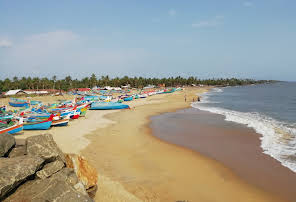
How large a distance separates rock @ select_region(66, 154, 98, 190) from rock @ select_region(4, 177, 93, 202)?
4.85 feet

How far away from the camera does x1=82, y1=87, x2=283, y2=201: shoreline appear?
8852mm

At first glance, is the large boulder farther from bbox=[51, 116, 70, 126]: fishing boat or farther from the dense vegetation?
the dense vegetation

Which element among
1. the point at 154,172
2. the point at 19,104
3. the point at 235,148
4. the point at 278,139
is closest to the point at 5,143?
the point at 154,172

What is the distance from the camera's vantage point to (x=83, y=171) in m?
7.85

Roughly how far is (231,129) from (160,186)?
13.7 meters

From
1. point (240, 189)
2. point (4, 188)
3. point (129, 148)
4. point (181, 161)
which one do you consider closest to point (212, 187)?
point (240, 189)

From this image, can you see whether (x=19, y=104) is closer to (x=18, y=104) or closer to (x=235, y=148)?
(x=18, y=104)

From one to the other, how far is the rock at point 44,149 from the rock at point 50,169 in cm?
25

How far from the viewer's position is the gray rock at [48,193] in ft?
18.3

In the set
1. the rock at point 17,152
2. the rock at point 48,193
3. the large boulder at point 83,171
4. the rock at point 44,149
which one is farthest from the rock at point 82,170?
the rock at point 17,152

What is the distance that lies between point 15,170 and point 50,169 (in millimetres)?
1147

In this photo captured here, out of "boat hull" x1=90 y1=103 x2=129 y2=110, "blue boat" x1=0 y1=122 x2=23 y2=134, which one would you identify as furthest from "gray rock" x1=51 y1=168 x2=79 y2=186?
"boat hull" x1=90 y1=103 x2=129 y2=110

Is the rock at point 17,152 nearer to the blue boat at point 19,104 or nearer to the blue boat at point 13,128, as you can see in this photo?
the blue boat at point 13,128

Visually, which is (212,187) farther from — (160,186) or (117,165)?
(117,165)
